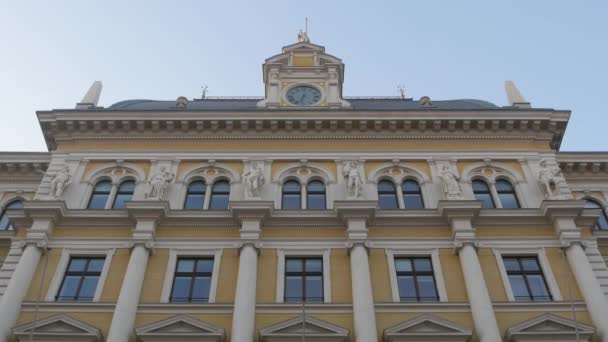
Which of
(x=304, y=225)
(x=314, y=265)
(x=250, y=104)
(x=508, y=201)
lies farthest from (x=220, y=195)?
(x=508, y=201)

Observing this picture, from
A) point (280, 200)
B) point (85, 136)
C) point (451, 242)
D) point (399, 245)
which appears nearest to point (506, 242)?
point (451, 242)

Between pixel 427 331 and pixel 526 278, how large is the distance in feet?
17.5

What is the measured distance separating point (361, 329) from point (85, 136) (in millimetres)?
17015

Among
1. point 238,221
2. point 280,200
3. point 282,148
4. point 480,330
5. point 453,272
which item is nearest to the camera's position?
point 480,330

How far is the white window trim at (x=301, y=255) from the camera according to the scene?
931 inches

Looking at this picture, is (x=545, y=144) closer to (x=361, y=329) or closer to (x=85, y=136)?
(x=361, y=329)

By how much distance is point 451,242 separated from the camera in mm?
25438

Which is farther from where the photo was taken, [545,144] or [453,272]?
[545,144]

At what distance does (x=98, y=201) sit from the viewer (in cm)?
2797

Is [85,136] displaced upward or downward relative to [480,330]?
upward

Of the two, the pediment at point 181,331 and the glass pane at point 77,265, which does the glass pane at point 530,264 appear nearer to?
the pediment at point 181,331

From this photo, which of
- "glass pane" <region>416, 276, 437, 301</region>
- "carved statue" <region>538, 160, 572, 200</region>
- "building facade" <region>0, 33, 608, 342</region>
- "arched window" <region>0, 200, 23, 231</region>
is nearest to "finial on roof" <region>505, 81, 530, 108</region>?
"building facade" <region>0, 33, 608, 342</region>

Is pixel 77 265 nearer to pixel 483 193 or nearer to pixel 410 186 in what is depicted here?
pixel 410 186

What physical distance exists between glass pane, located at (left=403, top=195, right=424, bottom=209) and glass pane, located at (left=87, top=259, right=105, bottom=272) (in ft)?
43.5
